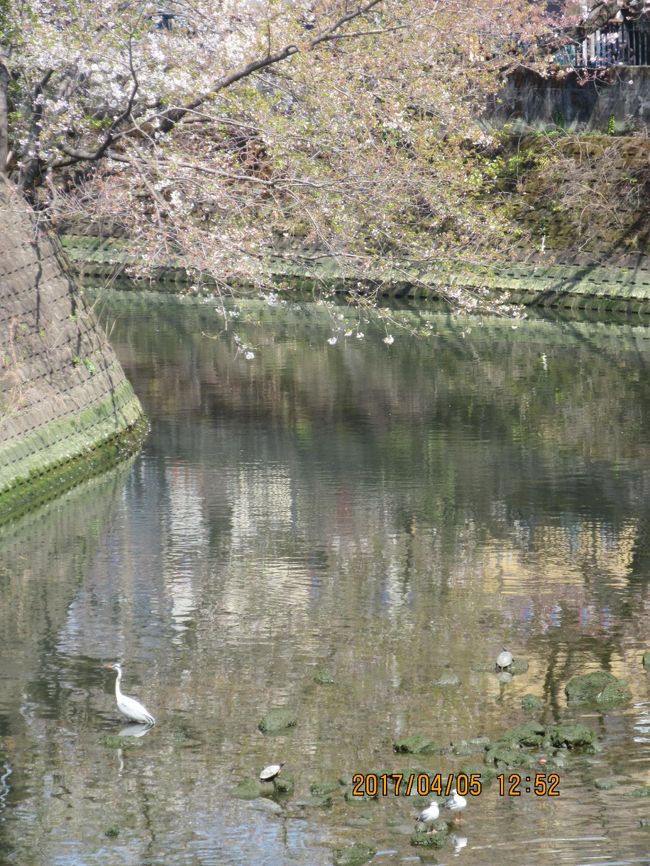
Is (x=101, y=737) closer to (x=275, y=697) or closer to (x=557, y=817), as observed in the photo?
(x=275, y=697)

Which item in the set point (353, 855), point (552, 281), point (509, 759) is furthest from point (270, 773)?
point (552, 281)

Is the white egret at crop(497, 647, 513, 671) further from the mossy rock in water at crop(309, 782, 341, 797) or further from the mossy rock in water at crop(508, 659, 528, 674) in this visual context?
the mossy rock in water at crop(309, 782, 341, 797)

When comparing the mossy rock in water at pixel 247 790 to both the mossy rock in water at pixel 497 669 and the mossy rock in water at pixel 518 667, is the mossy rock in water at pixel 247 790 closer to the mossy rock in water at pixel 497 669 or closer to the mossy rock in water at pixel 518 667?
the mossy rock in water at pixel 497 669

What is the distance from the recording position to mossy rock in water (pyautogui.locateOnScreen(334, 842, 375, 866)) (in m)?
10.4

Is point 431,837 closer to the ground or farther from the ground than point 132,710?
closer to the ground

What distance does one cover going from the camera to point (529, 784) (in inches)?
454

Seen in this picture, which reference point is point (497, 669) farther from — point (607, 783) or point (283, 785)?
point (283, 785)

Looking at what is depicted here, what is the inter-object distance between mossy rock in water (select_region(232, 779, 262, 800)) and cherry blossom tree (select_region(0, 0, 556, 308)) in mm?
11418

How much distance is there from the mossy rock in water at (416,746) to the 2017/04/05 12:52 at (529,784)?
0.74 m

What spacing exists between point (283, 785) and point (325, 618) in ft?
14.6

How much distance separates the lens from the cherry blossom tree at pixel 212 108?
22078 mm

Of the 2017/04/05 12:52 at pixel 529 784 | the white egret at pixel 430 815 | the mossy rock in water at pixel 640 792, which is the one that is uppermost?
the white egret at pixel 430 815

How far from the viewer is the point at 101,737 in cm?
1268

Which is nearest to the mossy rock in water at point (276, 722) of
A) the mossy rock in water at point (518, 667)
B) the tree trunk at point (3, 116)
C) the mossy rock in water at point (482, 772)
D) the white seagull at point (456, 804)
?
the mossy rock in water at point (482, 772)
